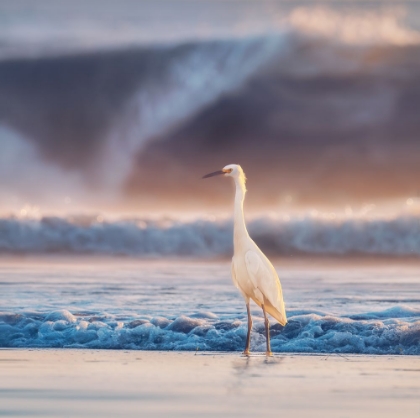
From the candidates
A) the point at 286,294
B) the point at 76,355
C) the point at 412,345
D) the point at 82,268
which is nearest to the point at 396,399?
the point at 76,355

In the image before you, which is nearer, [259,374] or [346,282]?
[259,374]

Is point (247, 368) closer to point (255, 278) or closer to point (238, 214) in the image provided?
point (255, 278)

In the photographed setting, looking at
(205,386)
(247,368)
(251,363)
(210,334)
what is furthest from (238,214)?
(205,386)

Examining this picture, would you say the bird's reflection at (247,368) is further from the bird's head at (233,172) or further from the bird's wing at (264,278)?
the bird's head at (233,172)

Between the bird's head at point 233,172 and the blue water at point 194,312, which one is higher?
the bird's head at point 233,172

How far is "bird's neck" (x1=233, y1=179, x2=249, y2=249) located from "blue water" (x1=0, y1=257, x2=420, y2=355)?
179 cm

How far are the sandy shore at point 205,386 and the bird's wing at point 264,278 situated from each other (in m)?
1.41

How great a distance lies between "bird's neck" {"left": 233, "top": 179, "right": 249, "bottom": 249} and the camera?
13.0 m

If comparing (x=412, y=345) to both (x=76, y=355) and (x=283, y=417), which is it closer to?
(x=76, y=355)

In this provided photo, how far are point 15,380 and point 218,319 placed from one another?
721 centimetres

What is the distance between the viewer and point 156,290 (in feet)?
74.0

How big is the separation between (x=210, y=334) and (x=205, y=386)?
5766 millimetres

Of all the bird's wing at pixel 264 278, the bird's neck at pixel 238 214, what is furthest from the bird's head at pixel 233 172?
the bird's wing at pixel 264 278

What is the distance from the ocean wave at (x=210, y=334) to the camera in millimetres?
13406
